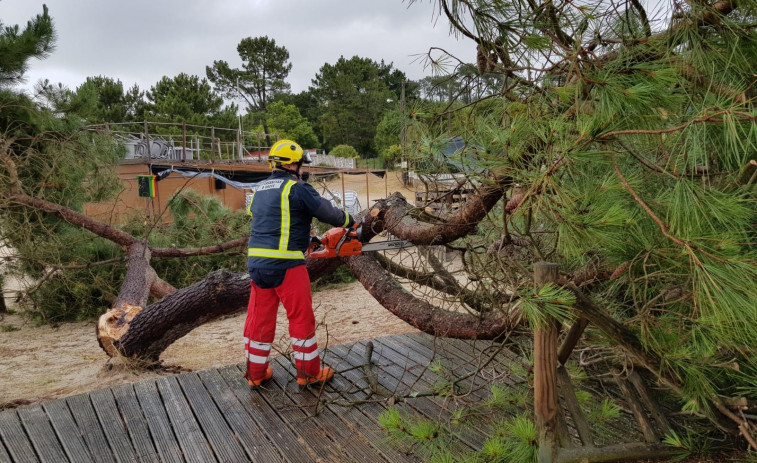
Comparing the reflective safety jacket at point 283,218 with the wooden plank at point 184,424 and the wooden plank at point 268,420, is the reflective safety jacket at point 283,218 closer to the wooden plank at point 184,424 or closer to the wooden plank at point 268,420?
the wooden plank at point 268,420

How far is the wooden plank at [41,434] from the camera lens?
2.75 metres

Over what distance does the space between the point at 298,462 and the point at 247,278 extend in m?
2.20

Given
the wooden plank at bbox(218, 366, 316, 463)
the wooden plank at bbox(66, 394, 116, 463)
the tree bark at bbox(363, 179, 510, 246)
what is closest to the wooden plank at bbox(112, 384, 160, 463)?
the wooden plank at bbox(66, 394, 116, 463)

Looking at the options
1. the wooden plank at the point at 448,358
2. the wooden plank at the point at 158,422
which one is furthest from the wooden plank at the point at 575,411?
the wooden plank at the point at 158,422

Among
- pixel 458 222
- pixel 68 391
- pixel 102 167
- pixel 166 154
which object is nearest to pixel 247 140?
pixel 166 154

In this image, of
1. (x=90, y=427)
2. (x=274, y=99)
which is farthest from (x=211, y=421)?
(x=274, y=99)

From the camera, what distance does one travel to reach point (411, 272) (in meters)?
4.82

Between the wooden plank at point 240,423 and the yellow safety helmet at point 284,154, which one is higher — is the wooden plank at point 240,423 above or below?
below

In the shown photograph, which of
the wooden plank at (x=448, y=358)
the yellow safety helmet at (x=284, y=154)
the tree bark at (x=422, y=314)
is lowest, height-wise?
the wooden plank at (x=448, y=358)

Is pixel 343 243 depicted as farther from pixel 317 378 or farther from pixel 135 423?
pixel 135 423

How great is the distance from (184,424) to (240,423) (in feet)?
1.11

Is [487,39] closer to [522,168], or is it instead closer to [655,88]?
[522,168]

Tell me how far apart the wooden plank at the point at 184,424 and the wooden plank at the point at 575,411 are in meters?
1.82

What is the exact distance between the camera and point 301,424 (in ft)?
9.86
